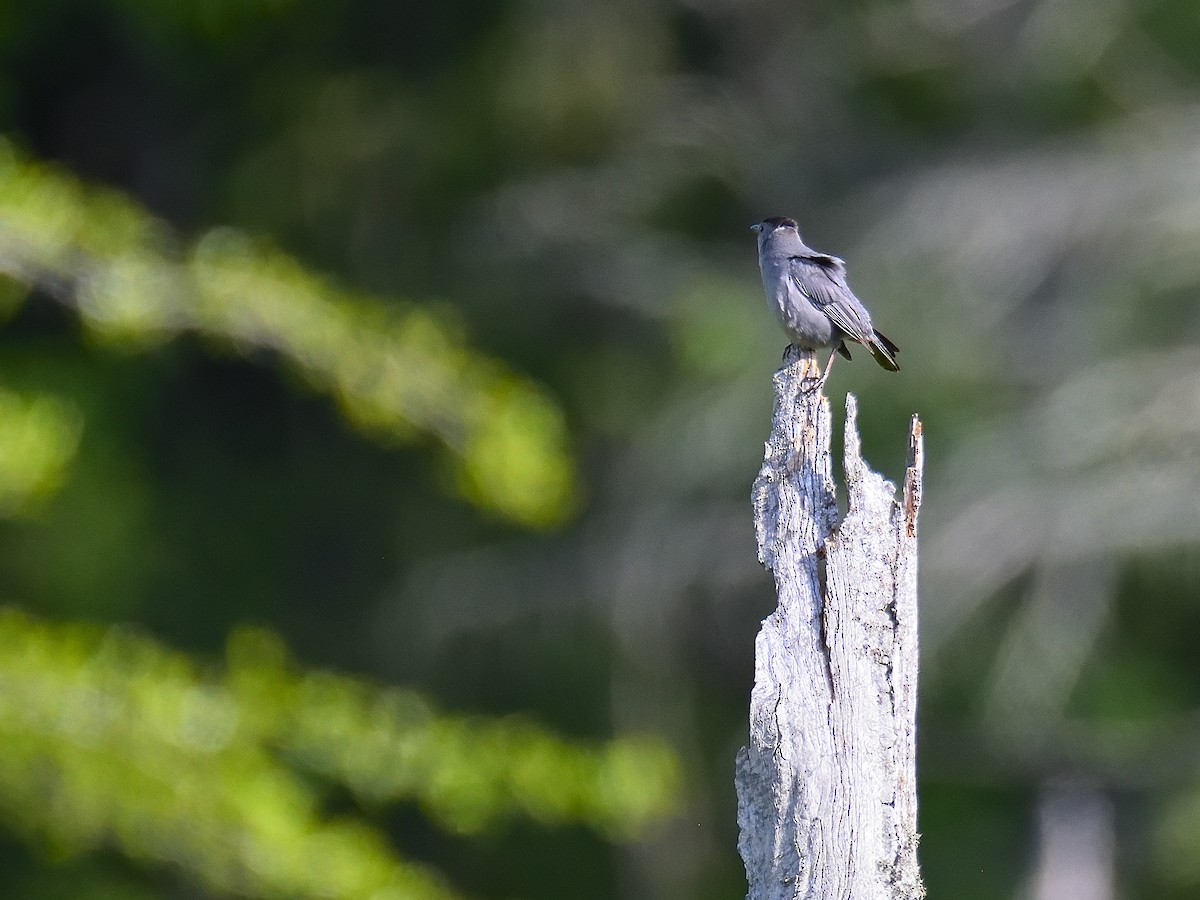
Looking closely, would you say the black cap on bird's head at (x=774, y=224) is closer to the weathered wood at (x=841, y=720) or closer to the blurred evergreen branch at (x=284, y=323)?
the blurred evergreen branch at (x=284, y=323)

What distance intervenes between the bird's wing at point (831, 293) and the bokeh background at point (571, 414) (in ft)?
2.61

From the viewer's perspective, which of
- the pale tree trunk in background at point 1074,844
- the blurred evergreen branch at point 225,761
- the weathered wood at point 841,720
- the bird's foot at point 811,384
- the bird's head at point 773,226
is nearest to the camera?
the weathered wood at point 841,720

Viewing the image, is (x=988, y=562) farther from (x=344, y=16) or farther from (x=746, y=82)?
(x=344, y=16)

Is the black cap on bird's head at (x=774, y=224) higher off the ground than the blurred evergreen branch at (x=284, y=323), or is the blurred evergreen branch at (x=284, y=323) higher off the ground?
the black cap on bird's head at (x=774, y=224)

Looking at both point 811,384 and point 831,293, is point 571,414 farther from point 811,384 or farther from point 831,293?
point 811,384

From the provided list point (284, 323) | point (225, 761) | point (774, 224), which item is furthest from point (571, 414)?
point (225, 761)

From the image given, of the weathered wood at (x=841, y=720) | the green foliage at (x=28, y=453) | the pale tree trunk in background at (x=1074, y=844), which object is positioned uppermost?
the pale tree trunk in background at (x=1074, y=844)

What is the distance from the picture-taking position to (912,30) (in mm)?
8383

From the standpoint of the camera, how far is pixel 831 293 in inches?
134

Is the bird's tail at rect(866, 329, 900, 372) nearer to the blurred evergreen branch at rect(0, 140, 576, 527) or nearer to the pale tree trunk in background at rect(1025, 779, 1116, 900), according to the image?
the blurred evergreen branch at rect(0, 140, 576, 527)

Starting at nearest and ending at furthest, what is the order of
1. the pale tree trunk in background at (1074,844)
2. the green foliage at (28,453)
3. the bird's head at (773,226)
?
the green foliage at (28,453), the bird's head at (773,226), the pale tree trunk in background at (1074,844)

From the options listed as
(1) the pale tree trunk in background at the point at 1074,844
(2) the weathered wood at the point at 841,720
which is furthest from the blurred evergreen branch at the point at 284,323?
(1) the pale tree trunk in background at the point at 1074,844

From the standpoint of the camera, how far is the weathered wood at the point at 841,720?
Answer: 84.9 inches

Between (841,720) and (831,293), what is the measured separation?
4.66ft
